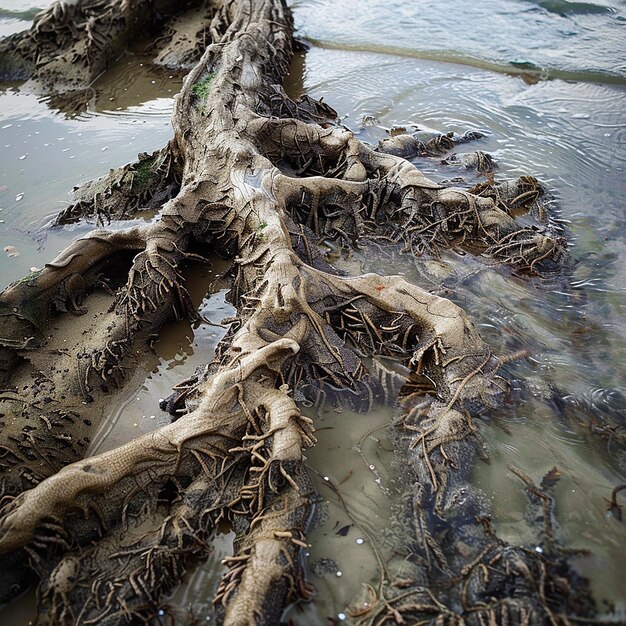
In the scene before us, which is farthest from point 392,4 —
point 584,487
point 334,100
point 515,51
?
point 584,487

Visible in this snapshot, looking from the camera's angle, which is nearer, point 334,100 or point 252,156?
point 252,156

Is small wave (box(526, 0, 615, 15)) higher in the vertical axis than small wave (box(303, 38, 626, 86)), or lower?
higher

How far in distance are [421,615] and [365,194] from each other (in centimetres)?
364

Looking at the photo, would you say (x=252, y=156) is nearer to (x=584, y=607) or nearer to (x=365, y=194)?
(x=365, y=194)

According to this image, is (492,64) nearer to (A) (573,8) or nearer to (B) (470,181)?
(A) (573,8)

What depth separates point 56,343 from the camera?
395 centimetres

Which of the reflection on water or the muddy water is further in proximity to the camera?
the reflection on water

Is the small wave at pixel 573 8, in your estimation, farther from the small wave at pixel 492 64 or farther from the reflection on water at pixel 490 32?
the small wave at pixel 492 64

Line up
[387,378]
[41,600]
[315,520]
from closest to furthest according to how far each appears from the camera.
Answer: [41,600] < [315,520] < [387,378]

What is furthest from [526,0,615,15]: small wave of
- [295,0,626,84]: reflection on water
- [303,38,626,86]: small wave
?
[303,38,626,86]: small wave

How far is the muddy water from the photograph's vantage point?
2.95 metres

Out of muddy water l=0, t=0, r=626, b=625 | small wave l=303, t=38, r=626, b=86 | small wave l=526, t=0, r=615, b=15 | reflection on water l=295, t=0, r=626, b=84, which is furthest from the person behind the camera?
small wave l=526, t=0, r=615, b=15

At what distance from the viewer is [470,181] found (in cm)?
594

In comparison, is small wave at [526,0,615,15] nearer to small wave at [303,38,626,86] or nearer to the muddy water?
the muddy water
